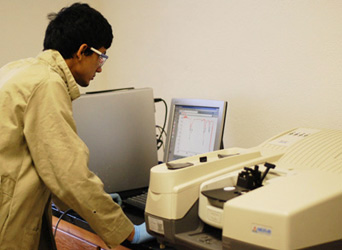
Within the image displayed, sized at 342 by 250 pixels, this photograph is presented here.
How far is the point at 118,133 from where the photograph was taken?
69.4 inches

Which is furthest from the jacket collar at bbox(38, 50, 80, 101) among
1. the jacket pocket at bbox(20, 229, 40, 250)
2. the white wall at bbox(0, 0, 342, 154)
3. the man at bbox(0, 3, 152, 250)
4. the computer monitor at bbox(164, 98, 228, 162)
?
the white wall at bbox(0, 0, 342, 154)

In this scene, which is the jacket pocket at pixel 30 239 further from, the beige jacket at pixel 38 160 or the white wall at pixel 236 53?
the white wall at pixel 236 53

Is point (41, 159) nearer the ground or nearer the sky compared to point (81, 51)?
nearer the ground

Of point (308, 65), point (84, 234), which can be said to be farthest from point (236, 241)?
point (308, 65)

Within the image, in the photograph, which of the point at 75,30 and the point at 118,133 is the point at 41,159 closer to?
the point at 75,30

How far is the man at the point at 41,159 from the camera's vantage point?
1196mm

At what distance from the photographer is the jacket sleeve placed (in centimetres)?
119

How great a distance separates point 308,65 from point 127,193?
2.80 feet

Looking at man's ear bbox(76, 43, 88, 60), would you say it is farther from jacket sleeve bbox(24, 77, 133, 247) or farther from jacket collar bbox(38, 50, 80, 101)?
jacket sleeve bbox(24, 77, 133, 247)

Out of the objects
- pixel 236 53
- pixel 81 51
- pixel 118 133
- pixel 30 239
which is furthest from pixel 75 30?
pixel 236 53

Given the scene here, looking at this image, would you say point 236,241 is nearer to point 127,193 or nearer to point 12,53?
point 127,193

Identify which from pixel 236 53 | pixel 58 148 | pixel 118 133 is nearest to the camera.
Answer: pixel 58 148

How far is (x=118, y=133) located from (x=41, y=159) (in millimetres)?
575

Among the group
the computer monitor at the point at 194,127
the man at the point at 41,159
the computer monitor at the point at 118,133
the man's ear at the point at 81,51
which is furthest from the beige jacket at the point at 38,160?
the computer monitor at the point at 194,127
